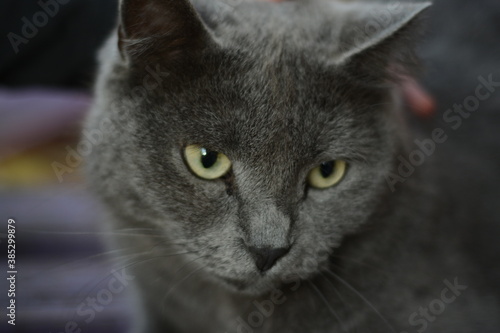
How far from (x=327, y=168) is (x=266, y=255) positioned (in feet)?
0.74

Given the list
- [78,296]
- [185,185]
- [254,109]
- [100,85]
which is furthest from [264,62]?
[78,296]

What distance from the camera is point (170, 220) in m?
1.06

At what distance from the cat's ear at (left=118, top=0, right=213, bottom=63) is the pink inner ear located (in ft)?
1.94

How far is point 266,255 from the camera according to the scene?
0.96 metres

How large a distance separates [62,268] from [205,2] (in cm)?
77

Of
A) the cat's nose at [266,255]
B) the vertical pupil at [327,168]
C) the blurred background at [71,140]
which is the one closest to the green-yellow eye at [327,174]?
the vertical pupil at [327,168]

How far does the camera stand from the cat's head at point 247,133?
990 mm

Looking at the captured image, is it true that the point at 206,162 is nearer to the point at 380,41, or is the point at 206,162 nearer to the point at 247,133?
the point at 247,133

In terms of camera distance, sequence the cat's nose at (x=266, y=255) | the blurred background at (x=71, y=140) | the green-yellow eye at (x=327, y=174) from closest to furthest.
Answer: the cat's nose at (x=266, y=255) → the green-yellow eye at (x=327, y=174) → the blurred background at (x=71, y=140)

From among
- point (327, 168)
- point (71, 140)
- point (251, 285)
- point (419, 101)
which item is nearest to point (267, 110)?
point (327, 168)

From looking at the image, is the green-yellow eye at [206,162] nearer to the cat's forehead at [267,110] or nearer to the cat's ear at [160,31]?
the cat's forehead at [267,110]

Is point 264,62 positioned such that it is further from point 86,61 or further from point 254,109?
point 86,61

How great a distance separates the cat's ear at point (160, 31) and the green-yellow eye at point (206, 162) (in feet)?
0.59

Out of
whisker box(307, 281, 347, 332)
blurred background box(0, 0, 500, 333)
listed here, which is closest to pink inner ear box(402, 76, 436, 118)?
blurred background box(0, 0, 500, 333)
